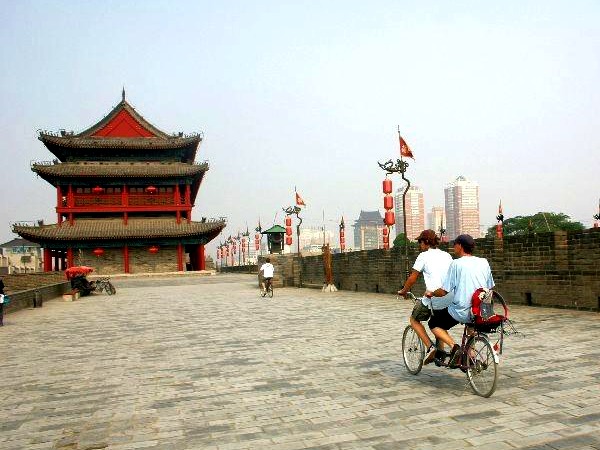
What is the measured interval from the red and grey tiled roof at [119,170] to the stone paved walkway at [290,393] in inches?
1438

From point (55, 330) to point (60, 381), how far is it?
6230mm

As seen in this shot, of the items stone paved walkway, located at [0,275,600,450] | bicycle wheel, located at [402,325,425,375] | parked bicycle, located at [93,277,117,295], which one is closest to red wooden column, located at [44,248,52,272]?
parked bicycle, located at [93,277,117,295]

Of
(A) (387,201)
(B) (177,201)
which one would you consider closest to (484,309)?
(A) (387,201)

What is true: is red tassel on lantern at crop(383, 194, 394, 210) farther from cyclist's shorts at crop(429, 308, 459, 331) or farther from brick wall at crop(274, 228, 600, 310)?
cyclist's shorts at crop(429, 308, 459, 331)

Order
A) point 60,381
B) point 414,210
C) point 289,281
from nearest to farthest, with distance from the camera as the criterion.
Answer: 1. point 60,381
2. point 289,281
3. point 414,210

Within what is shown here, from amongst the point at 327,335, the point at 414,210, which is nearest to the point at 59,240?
the point at 327,335

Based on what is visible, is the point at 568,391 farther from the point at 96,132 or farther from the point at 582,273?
the point at 96,132

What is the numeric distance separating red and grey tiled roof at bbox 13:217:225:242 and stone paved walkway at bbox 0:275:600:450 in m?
34.2

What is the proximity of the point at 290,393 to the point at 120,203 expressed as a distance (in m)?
43.5

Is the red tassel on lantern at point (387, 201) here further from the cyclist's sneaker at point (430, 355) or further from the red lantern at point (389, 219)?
the cyclist's sneaker at point (430, 355)

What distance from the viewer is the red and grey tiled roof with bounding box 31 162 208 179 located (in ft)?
144

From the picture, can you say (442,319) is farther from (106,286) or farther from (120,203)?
(120,203)

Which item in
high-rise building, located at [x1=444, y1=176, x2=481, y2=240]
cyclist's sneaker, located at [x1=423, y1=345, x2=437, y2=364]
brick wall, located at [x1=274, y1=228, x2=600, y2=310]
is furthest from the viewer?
high-rise building, located at [x1=444, y1=176, x2=481, y2=240]

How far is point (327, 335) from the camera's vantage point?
31.2 ft
